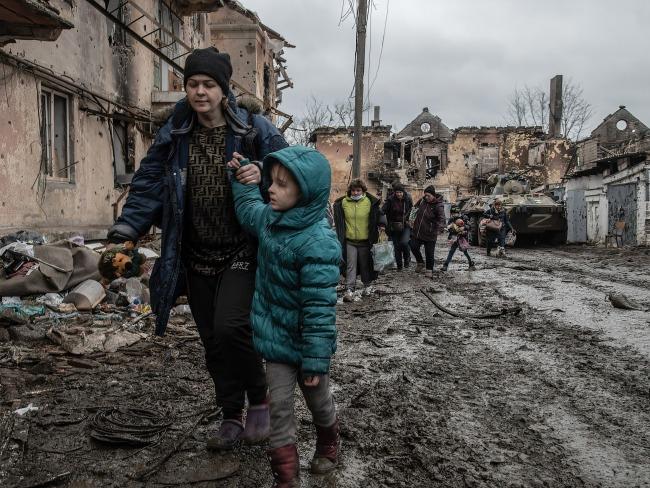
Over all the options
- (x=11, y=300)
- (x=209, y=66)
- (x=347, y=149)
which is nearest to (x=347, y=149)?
(x=347, y=149)

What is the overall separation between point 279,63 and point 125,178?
811 inches

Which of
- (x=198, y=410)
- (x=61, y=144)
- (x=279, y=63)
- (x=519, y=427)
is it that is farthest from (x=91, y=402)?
(x=279, y=63)

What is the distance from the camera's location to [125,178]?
1220 cm

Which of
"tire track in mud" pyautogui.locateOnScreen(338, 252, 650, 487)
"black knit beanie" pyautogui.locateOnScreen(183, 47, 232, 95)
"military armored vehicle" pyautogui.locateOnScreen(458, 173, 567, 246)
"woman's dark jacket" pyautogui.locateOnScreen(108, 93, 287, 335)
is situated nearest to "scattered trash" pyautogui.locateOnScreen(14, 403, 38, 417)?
"woman's dark jacket" pyautogui.locateOnScreen(108, 93, 287, 335)

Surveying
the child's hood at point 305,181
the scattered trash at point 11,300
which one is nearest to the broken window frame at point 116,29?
the scattered trash at point 11,300

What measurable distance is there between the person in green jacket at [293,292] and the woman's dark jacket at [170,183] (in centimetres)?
36

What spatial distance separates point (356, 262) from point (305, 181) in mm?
6498

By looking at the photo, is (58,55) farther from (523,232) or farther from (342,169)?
(342,169)

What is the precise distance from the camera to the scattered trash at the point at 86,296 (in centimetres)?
667

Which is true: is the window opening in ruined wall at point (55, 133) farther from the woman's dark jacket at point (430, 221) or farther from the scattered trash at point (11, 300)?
the woman's dark jacket at point (430, 221)

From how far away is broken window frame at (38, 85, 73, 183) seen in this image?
9.08 metres

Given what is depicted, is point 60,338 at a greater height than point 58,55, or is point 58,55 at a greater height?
point 58,55

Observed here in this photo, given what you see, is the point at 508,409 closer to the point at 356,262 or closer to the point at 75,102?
the point at 356,262

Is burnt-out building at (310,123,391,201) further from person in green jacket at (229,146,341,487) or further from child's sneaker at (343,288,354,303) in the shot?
person in green jacket at (229,146,341,487)
